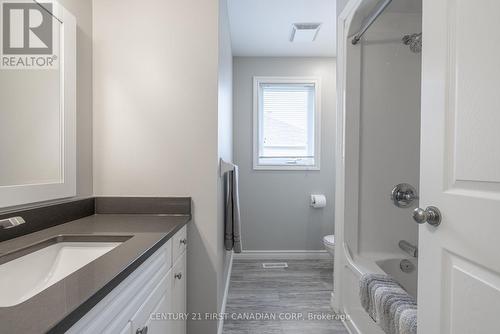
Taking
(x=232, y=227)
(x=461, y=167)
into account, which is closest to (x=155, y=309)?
(x=232, y=227)

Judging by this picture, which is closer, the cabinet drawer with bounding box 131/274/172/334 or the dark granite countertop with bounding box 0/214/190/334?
the dark granite countertop with bounding box 0/214/190/334

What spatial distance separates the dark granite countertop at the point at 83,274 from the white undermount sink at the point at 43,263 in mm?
37

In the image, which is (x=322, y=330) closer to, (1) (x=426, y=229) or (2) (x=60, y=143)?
(1) (x=426, y=229)

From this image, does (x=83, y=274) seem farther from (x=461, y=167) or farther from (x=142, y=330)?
(x=461, y=167)

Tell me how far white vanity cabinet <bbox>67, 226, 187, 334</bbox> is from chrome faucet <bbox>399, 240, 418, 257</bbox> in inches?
60.5

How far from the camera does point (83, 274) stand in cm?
73

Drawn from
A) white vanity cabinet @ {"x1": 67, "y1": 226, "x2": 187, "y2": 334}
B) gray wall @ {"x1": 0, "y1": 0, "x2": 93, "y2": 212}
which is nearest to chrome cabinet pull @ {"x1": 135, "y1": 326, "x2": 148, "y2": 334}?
white vanity cabinet @ {"x1": 67, "y1": 226, "x2": 187, "y2": 334}

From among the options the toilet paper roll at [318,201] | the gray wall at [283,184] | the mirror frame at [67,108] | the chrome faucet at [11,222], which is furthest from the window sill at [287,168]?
the chrome faucet at [11,222]

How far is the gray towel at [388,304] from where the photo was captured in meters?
1.12

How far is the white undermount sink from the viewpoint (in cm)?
85

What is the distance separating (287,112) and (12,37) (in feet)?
8.79

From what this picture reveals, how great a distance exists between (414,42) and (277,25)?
123 cm

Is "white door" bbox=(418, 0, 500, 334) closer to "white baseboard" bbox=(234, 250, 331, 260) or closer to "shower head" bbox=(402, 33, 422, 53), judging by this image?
"shower head" bbox=(402, 33, 422, 53)

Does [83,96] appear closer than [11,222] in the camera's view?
No
